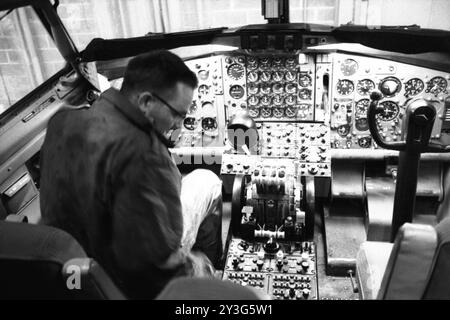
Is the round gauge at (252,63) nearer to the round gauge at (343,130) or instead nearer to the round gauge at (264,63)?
the round gauge at (264,63)

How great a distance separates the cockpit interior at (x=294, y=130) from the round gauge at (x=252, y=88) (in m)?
0.02

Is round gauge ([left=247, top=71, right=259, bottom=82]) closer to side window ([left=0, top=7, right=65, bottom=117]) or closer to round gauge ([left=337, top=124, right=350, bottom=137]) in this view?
round gauge ([left=337, top=124, right=350, bottom=137])

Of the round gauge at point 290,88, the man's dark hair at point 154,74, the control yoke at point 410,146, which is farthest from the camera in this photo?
the round gauge at point 290,88

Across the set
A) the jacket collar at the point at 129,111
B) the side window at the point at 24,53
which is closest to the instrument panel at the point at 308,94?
the jacket collar at the point at 129,111

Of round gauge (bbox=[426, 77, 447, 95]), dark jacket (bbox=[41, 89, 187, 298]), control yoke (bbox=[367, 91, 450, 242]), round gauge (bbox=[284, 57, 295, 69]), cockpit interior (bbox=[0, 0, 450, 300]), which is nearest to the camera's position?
dark jacket (bbox=[41, 89, 187, 298])

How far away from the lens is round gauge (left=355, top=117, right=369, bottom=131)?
3.26m

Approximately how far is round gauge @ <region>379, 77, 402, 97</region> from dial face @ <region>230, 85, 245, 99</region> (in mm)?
1056

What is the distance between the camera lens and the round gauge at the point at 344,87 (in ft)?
10.4

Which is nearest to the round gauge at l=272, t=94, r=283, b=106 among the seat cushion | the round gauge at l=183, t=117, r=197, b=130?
the round gauge at l=183, t=117, r=197, b=130

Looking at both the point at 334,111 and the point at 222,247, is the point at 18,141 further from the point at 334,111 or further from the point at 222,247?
the point at 334,111

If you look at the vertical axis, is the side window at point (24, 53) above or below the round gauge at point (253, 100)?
above

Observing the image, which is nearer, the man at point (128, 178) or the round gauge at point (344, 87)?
the man at point (128, 178)

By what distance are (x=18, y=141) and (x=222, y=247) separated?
149cm
